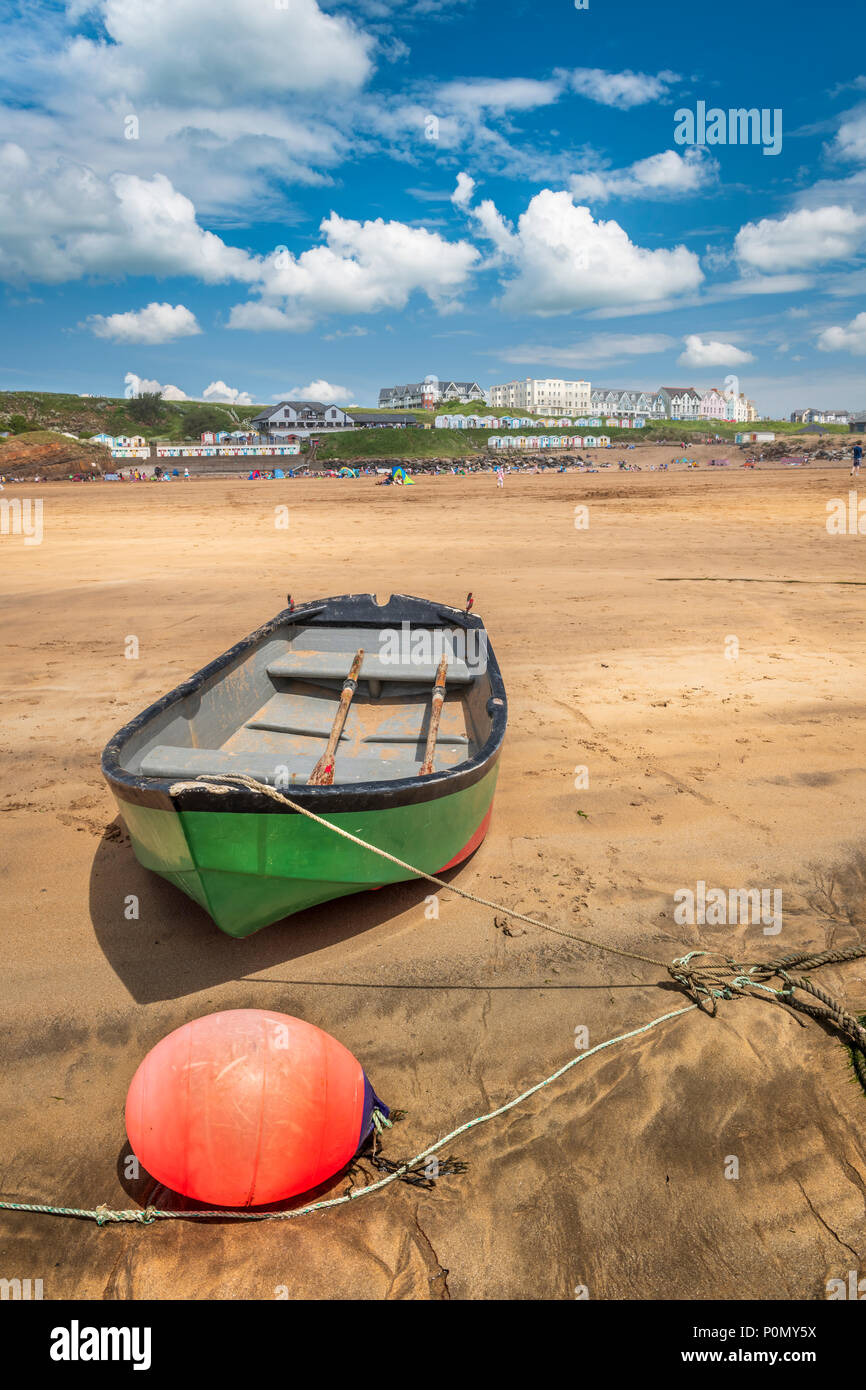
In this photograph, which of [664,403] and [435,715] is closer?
[435,715]

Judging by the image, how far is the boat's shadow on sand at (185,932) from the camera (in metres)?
4.30

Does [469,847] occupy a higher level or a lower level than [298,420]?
lower

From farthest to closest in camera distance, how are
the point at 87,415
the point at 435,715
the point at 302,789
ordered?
the point at 87,415 → the point at 435,715 → the point at 302,789

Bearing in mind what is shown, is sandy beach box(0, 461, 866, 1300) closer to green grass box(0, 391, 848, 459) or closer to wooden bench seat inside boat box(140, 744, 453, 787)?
wooden bench seat inside boat box(140, 744, 453, 787)

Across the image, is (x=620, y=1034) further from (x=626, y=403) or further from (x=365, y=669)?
(x=626, y=403)

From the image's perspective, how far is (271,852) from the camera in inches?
151

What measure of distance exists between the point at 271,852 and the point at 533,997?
1686 mm

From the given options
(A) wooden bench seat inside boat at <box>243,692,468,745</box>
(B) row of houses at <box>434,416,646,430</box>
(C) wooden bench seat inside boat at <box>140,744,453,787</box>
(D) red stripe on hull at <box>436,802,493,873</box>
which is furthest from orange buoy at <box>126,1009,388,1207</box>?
(B) row of houses at <box>434,416,646,430</box>

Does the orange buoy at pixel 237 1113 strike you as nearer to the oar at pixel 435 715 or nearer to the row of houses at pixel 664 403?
the oar at pixel 435 715

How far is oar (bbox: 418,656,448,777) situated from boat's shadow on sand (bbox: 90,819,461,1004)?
0.86 meters

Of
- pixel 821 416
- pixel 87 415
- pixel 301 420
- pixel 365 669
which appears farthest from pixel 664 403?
pixel 365 669

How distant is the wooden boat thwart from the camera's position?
12.5 ft

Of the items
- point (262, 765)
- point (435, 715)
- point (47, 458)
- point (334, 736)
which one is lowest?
point (262, 765)

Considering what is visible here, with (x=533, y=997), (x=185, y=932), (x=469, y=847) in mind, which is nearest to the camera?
(x=533, y=997)
